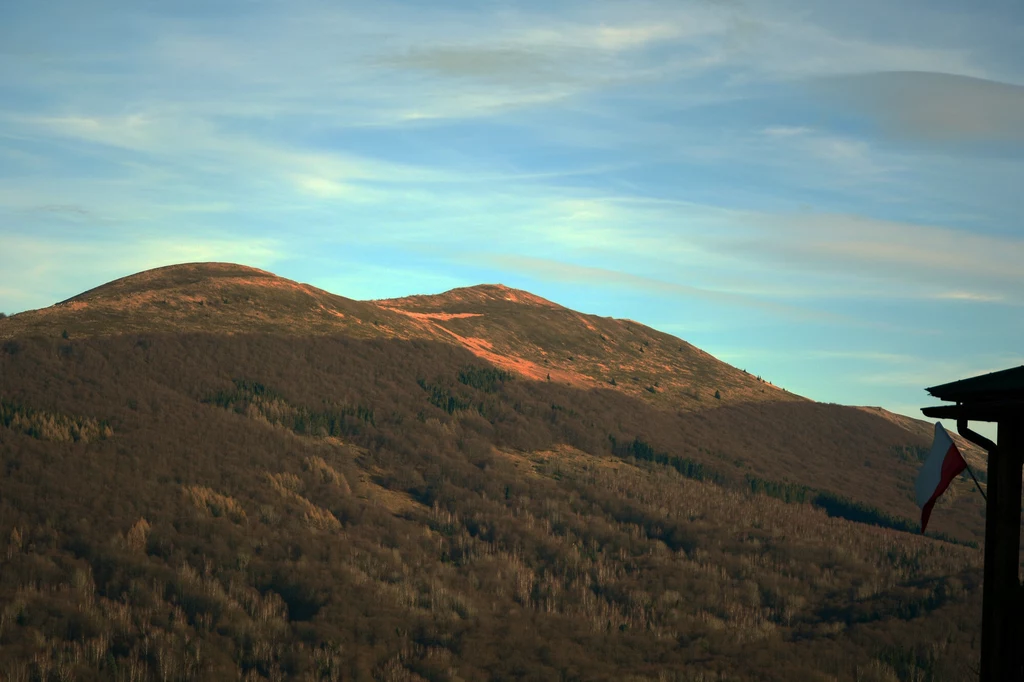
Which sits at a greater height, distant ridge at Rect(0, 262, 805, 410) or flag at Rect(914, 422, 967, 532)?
distant ridge at Rect(0, 262, 805, 410)

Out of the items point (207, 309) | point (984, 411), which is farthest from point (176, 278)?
point (984, 411)

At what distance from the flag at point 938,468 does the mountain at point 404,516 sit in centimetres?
5192

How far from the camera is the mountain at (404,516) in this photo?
233ft

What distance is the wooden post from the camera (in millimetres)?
16766

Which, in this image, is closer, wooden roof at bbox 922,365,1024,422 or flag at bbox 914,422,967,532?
wooden roof at bbox 922,365,1024,422

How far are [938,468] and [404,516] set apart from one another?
249 ft

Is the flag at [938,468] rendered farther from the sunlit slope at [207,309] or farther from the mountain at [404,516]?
the sunlit slope at [207,309]

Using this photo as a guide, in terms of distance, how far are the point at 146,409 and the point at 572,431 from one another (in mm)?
48509

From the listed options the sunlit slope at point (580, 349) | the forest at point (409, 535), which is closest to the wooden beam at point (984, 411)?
the forest at point (409, 535)

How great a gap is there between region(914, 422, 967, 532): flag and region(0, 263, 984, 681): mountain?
170 feet

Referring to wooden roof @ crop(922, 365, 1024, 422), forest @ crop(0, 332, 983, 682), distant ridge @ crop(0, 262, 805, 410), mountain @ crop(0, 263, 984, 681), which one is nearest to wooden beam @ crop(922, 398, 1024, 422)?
wooden roof @ crop(922, 365, 1024, 422)

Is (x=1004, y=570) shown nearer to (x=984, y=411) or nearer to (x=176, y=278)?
(x=984, y=411)

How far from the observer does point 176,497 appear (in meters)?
82.4

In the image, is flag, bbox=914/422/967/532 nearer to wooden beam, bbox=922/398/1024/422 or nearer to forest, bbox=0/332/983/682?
wooden beam, bbox=922/398/1024/422
